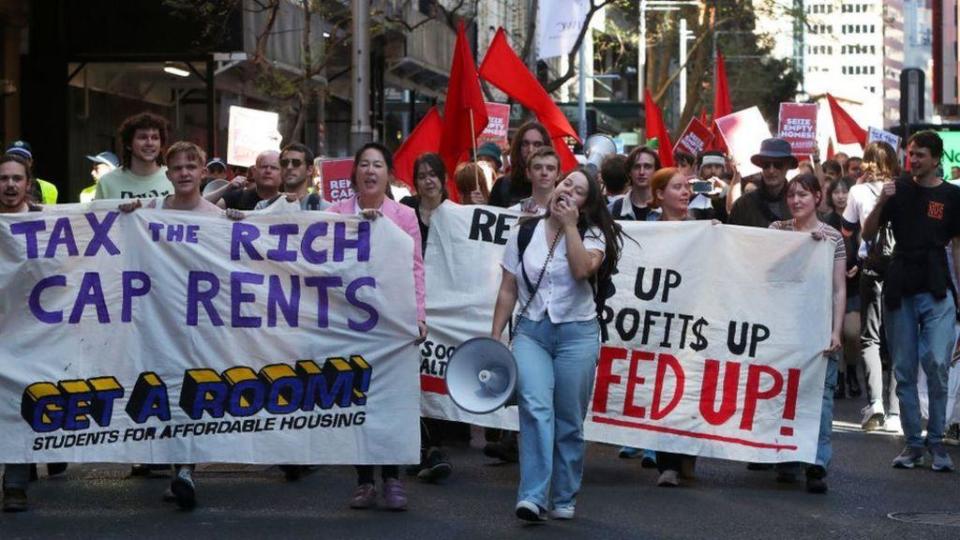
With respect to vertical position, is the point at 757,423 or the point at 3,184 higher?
the point at 3,184

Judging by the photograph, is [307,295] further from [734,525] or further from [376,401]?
[734,525]

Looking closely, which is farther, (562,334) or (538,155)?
(538,155)

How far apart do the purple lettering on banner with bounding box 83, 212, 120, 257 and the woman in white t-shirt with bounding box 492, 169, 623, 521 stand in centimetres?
190

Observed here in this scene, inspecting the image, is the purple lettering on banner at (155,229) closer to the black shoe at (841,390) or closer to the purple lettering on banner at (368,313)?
the purple lettering on banner at (368,313)

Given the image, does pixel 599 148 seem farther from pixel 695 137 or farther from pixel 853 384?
pixel 695 137

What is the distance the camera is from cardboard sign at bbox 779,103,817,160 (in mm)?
21812

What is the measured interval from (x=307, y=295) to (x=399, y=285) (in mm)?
443

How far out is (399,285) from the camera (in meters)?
9.33

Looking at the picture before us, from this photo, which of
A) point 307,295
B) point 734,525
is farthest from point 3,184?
point 734,525

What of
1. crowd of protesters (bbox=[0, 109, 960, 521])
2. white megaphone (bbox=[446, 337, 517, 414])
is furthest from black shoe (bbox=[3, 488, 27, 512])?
white megaphone (bbox=[446, 337, 517, 414])

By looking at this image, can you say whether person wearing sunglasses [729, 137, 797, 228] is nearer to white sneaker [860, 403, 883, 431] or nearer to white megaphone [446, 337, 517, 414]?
white sneaker [860, 403, 883, 431]

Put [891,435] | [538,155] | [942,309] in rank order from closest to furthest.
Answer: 1. [538,155]
2. [942,309]
3. [891,435]

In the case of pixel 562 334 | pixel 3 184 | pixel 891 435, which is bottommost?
pixel 891 435

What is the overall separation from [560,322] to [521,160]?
273 cm
